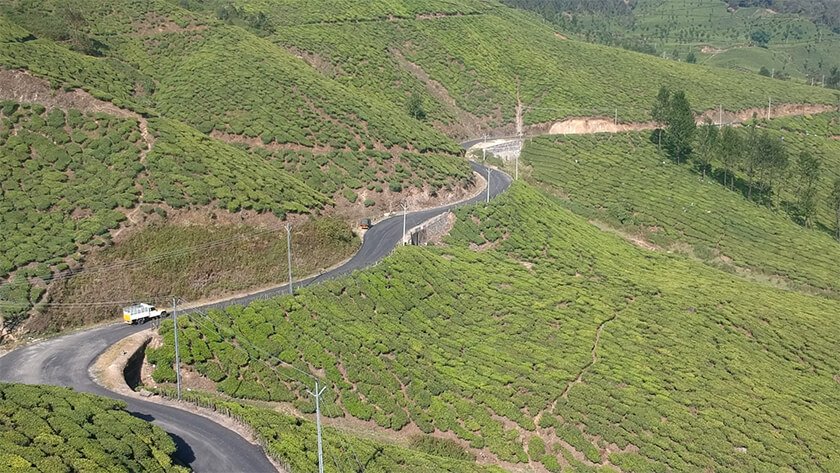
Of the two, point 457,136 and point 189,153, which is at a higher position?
point 189,153

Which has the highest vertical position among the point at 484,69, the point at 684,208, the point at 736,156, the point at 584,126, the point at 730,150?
the point at 484,69

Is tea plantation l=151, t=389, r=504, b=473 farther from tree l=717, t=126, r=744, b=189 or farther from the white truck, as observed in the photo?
tree l=717, t=126, r=744, b=189

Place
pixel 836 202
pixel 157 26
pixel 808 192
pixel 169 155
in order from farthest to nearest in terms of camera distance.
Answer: pixel 836 202 < pixel 808 192 < pixel 157 26 < pixel 169 155

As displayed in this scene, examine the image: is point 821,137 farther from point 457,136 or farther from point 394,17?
point 394,17

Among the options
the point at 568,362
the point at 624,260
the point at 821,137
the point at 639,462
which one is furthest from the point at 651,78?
the point at 639,462

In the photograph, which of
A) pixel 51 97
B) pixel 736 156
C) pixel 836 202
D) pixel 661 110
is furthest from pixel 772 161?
pixel 51 97

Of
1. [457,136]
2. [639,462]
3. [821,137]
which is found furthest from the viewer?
[821,137]

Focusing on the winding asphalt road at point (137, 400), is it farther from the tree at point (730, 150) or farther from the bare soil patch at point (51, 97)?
the tree at point (730, 150)

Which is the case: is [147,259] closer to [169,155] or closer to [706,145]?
[169,155]
